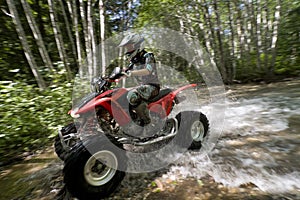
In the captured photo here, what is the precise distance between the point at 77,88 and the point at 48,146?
5.34 feet

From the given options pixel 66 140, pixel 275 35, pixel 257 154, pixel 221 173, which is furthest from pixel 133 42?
pixel 275 35

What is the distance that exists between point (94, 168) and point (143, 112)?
104 centimetres

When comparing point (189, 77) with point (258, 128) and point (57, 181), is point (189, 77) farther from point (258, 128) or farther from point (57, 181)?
point (57, 181)

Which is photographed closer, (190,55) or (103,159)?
(103,159)

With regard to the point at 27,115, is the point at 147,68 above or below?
above

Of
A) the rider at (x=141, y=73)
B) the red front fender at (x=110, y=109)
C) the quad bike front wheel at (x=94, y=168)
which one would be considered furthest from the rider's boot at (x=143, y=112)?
the quad bike front wheel at (x=94, y=168)

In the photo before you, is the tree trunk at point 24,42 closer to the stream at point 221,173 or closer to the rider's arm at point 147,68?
the stream at point 221,173

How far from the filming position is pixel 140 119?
9.04 feet

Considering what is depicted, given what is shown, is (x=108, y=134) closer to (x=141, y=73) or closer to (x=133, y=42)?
(x=141, y=73)

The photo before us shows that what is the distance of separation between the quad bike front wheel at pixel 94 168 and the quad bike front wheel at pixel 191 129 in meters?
1.19

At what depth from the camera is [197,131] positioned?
3.30 m

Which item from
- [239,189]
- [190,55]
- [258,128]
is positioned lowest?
[239,189]

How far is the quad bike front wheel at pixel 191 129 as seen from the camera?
9.91 feet

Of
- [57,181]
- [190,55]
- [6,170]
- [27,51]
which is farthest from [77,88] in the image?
[190,55]
